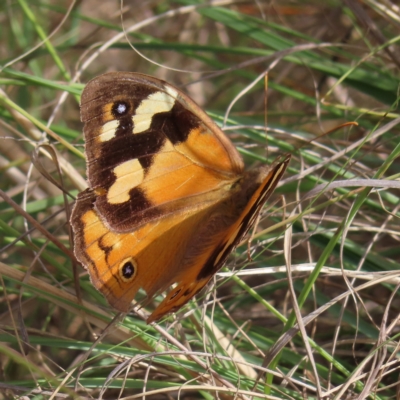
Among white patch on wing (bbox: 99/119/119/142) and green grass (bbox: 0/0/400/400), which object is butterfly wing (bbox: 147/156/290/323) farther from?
white patch on wing (bbox: 99/119/119/142)

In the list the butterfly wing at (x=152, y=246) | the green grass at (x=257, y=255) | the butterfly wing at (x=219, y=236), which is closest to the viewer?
the butterfly wing at (x=219, y=236)

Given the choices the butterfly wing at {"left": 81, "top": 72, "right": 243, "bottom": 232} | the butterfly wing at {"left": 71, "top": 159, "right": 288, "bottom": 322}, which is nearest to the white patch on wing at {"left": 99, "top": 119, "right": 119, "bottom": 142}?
the butterfly wing at {"left": 81, "top": 72, "right": 243, "bottom": 232}

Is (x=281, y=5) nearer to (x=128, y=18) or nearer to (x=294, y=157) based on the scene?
(x=128, y=18)

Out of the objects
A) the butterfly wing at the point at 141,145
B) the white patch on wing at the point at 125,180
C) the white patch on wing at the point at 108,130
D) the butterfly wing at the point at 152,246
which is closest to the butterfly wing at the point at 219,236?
the butterfly wing at the point at 152,246

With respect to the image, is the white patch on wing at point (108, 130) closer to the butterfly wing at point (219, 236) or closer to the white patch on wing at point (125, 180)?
the white patch on wing at point (125, 180)

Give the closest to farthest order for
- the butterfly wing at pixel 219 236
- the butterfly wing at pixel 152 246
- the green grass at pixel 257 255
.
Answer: the butterfly wing at pixel 219 236 → the green grass at pixel 257 255 → the butterfly wing at pixel 152 246

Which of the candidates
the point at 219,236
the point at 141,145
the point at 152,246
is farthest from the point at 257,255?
the point at 141,145

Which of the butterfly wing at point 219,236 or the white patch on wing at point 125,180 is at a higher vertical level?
the white patch on wing at point 125,180

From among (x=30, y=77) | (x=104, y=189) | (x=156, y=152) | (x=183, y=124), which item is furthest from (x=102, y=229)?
(x=30, y=77)
